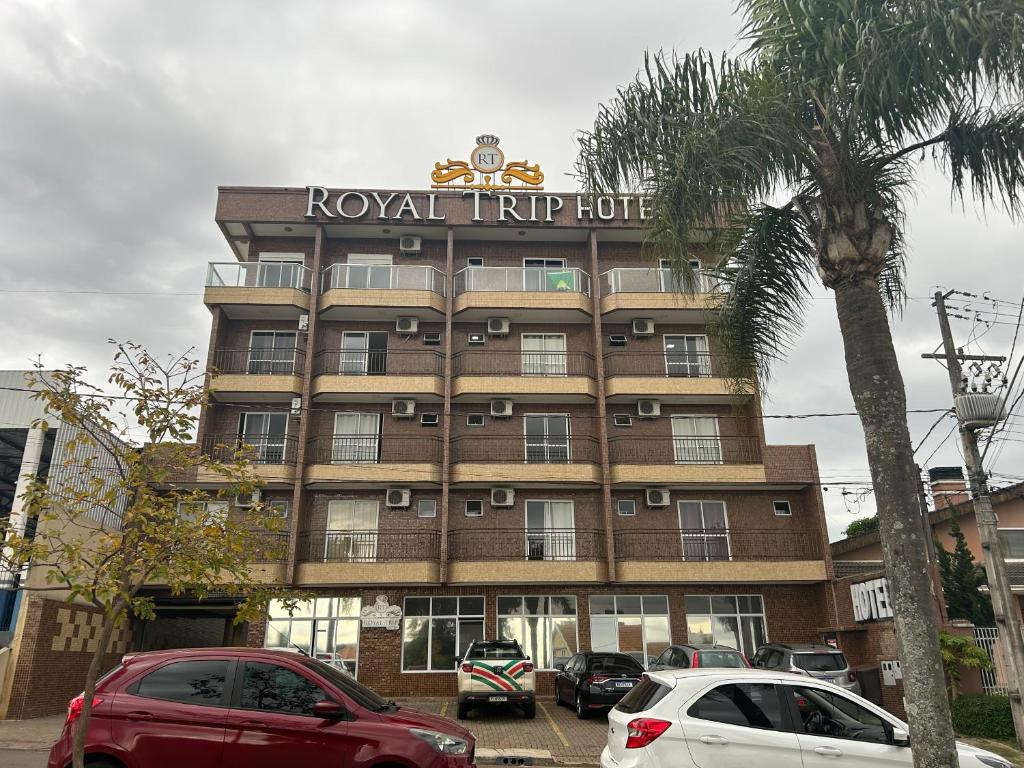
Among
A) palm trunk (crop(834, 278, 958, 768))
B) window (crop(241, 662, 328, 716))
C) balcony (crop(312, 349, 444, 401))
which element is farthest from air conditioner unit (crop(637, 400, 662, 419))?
window (crop(241, 662, 328, 716))

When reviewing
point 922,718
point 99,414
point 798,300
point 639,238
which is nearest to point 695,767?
point 922,718

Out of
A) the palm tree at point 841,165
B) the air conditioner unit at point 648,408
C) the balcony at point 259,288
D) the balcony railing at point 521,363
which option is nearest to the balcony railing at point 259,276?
the balcony at point 259,288

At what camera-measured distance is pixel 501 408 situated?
2612 centimetres

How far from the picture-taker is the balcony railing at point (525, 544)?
24422 mm

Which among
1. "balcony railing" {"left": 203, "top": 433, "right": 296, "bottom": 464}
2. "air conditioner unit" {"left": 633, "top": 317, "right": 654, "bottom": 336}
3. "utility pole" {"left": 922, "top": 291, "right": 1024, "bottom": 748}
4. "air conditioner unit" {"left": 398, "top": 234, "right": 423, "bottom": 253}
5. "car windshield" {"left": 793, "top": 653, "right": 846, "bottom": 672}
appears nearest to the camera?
"utility pole" {"left": 922, "top": 291, "right": 1024, "bottom": 748}

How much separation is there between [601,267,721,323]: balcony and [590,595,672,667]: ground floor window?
9.97 metres

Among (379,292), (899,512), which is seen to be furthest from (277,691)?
(379,292)

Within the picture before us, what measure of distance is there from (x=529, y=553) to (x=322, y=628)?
7112 mm

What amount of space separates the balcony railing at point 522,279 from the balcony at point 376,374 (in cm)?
311

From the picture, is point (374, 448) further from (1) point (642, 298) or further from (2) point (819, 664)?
(2) point (819, 664)

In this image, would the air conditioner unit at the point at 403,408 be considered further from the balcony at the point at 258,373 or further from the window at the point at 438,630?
the window at the point at 438,630

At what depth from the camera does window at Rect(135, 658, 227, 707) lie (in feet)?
23.3

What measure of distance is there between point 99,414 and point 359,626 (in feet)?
56.9

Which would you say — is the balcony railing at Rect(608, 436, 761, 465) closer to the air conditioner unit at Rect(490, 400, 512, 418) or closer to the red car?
the air conditioner unit at Rect(490, 400, 512, 418)
